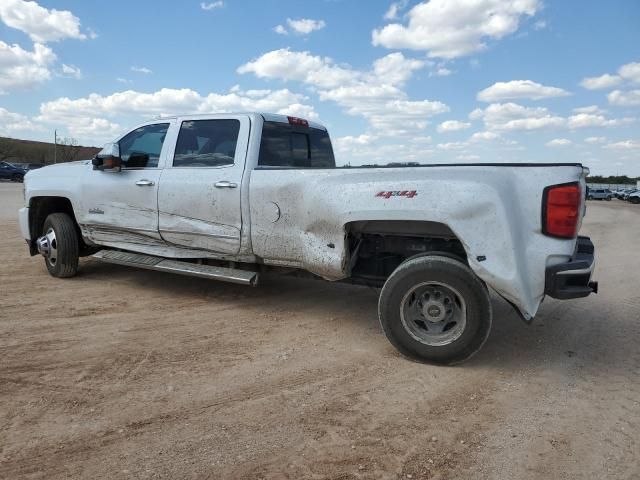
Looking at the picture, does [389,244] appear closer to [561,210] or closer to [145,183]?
[561,210]

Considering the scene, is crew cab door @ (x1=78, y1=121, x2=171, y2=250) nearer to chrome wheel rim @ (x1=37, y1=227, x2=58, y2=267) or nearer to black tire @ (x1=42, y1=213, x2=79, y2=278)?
black tire @ (x1=42, y1=213, x2=79, y2=278)

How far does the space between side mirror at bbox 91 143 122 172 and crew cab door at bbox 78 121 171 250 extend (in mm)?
86

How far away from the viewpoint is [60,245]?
20.9ft

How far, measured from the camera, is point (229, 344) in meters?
4.28

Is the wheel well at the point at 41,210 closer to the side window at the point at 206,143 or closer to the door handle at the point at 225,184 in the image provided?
the side window at the point at 206,143

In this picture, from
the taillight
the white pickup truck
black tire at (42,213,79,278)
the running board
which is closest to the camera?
the taillight

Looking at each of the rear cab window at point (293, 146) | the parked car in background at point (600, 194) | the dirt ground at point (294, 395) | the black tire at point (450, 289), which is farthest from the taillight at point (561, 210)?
the parked car in background at point (600, 194)

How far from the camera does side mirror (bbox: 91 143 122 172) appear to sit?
5733 millimetres

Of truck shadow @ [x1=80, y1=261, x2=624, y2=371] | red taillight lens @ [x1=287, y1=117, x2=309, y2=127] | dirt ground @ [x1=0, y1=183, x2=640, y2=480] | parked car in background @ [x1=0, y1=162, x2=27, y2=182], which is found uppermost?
red taillight lens @ [x1=287, y1=117, x2=309, y2=127]

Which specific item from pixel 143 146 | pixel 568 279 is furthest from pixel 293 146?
pixel 568 279

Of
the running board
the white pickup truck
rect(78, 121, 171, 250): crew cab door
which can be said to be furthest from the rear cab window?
rect(78, 121, 171, 250): crew cab door

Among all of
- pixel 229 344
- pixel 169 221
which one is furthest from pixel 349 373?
pixel 169 221

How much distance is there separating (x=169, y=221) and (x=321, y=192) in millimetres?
1945

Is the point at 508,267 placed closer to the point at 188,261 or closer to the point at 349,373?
the point at 349,373
